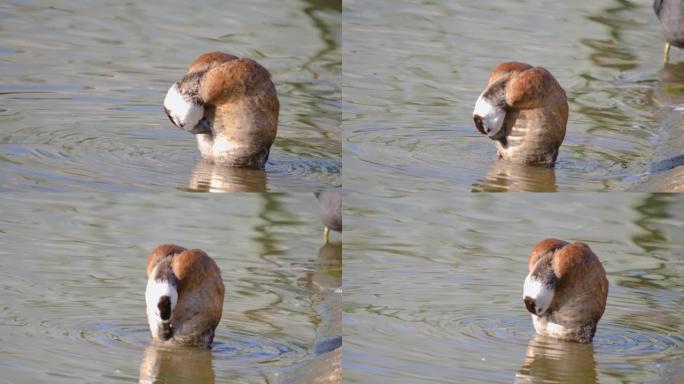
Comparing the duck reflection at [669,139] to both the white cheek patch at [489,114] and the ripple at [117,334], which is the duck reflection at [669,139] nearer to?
the white cheek patch at [489,114]

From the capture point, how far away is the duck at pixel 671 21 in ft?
46.0

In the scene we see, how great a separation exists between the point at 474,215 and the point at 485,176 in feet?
2.28

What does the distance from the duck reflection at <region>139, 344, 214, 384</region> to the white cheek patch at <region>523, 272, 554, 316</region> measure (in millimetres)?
1749

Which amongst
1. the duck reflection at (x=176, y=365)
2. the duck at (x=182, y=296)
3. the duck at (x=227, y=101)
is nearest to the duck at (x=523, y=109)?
the duck at (x=227, y=101)

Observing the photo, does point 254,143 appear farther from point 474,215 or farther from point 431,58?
point 431,58

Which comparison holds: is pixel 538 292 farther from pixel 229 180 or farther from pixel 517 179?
pixel 229 180

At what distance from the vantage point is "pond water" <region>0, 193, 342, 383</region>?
8.98 metres

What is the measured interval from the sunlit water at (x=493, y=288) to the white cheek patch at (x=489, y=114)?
3.02 ft

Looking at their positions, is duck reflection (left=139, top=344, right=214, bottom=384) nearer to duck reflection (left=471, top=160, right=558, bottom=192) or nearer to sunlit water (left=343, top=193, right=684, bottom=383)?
sunlit water (left=343, top=193, right=684, bottom=383)

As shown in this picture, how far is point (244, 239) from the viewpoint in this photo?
435 inches

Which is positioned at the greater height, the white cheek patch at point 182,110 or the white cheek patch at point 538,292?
the white cheek patch at point 182,110

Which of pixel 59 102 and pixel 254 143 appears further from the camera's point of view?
pixel 59 102

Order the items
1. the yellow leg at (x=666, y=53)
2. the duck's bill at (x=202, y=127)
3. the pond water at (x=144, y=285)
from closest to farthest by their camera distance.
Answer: the pond water at (x=144, y=285), the duck's bill at (x=202, y=127), the yellow leg at (x=666, y=53)

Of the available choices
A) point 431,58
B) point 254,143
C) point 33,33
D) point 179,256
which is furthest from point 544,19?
point 179,256
